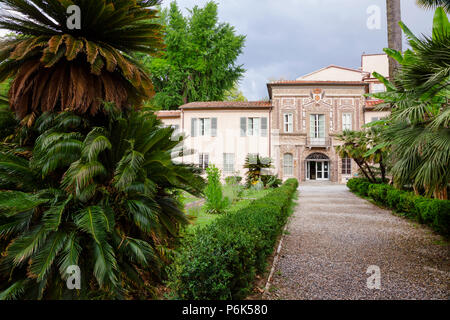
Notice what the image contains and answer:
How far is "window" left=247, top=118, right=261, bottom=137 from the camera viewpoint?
24781mm


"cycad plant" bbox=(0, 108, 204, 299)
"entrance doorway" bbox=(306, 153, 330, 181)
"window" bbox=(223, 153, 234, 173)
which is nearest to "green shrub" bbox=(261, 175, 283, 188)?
"window" bbox=(223, 153, 234, 173)

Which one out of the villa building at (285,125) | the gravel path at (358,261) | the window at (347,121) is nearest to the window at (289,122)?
the villa building at (285,125)

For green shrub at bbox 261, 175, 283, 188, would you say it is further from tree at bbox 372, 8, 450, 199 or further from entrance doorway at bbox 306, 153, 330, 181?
tree at bbox 372, 8, 450, 199

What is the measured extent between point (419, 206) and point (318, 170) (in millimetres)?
18810

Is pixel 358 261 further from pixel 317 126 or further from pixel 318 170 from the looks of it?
pixel 318 170

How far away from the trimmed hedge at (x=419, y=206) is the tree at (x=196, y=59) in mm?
20048

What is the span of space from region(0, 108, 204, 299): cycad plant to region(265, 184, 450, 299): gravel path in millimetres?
1708

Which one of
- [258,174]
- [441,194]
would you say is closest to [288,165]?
[258,174]

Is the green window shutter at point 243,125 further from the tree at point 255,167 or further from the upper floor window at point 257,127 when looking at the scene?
the tree at point 255,167

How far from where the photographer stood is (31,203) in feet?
8.44

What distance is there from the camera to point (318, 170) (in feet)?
85.5

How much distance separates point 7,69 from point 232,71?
27.0 meters

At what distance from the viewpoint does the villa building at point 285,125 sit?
80.9 ft
